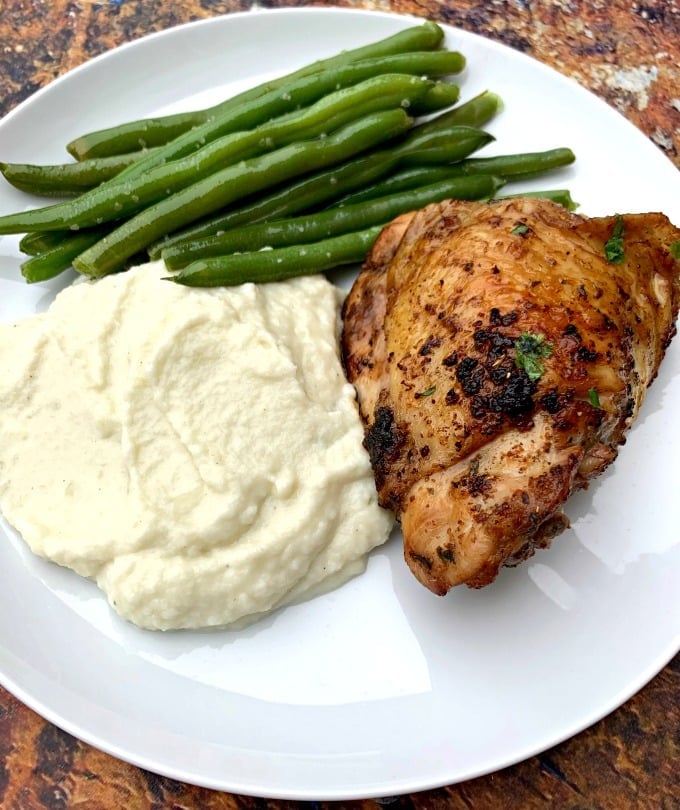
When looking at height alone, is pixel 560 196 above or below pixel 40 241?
below

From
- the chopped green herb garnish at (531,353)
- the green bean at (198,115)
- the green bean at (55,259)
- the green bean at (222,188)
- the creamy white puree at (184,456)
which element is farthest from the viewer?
the green bean at (198,115)

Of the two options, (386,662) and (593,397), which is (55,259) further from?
(593,397)

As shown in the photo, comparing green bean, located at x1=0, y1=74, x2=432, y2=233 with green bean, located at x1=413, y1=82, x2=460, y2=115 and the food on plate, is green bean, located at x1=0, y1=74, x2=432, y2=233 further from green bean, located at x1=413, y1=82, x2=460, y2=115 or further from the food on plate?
the food on plate

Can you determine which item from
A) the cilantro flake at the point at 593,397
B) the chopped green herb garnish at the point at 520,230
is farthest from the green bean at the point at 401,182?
the cilantro flake at the point at 593,397

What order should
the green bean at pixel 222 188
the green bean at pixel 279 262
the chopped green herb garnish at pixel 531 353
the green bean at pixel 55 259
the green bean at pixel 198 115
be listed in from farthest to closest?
the green bean at pixel 198 115 < the green bean at pixel 55 259 < the green bean at pixel 222 188 < the green bean at pixel 279 262 < the chopped green herb garnish at pixel 531 353

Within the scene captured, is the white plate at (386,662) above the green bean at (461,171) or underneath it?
underneath

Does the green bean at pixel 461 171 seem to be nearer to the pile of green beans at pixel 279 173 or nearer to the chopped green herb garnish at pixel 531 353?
the pile of green beans at pixel 279 173

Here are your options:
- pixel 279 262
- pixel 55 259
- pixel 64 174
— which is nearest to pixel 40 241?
pixel 55 259
